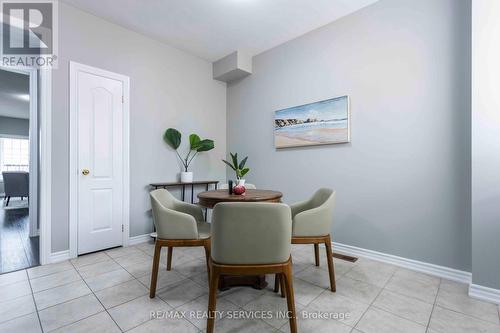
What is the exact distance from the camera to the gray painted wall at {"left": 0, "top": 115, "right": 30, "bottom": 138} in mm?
8004

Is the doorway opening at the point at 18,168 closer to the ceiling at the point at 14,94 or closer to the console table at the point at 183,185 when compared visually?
the ceiling at the point at 14,94

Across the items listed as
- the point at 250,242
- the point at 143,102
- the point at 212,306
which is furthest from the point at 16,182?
the point at 250,242

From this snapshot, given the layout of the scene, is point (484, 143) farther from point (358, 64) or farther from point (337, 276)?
point (337, 276)

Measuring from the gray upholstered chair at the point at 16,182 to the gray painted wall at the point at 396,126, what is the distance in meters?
6.83

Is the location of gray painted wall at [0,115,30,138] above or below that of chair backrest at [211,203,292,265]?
above

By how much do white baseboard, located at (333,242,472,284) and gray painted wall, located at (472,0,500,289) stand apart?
0.28 m

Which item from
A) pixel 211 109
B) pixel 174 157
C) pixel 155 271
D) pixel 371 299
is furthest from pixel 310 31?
pixel 155 271

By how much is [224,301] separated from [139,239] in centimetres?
201

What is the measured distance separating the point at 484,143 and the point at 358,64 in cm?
153

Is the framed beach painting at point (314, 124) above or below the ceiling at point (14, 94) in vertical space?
below

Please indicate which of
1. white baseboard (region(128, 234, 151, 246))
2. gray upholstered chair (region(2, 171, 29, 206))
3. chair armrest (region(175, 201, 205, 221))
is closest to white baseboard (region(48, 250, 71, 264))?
white baseboard (region(128, 234, 151, 246))

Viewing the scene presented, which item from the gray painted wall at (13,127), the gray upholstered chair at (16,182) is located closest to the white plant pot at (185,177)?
the gray upholstered chair at (16,182)

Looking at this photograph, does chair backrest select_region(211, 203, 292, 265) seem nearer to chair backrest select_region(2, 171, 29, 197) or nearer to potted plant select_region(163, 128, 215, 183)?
potted plant select_region(163, 128, 215, 183)

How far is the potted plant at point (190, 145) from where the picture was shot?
3447mm
